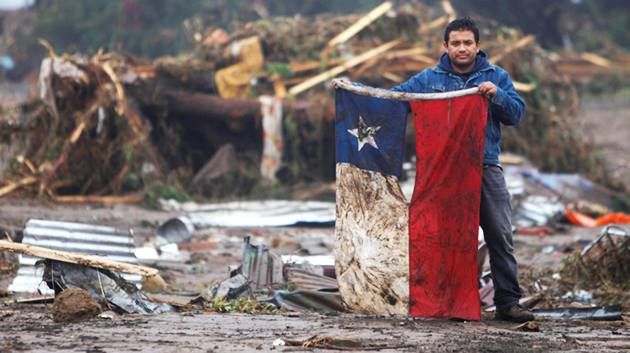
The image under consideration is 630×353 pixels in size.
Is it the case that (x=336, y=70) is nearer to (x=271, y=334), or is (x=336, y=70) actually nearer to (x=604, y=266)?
(x=604, y=266)

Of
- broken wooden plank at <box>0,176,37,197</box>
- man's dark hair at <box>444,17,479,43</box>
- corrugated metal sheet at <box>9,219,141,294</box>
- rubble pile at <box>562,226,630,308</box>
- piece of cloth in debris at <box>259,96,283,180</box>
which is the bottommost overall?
rubble pile at <box>562,226,630,308</box>

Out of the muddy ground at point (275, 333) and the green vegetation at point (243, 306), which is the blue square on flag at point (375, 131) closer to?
the muddy ground at point (275, 333)

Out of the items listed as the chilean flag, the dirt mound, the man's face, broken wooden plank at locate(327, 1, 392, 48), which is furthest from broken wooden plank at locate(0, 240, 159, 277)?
broken wooden plank at locate(327, 1, 392, 48)

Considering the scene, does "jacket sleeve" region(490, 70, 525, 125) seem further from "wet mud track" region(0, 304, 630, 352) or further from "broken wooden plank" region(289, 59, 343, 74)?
"broken wooden plank" region(289, 59, 343, 74)

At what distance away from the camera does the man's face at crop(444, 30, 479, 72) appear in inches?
276

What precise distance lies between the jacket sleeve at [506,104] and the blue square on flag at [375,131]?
1.62 feet

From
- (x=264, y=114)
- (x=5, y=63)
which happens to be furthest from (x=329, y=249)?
(x=5, y=63)

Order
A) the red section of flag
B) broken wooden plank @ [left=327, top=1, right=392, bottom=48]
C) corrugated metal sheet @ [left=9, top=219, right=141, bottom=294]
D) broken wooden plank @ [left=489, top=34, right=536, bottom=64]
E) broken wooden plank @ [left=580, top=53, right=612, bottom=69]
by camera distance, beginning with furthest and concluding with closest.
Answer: broken wooden plank @ [left=580, top=53, right=612, bottom=69], broken wooden plank @ [left=327, top=1, right=392, bottom=48], broken wooden plank @ [left=489, top=34, right=536, bottom=64], corrugated metal sheet @ [left=9, top=219, right=141, bottom=294], the red section of flag

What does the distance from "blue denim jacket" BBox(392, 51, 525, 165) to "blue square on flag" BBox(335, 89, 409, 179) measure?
0.54 ft

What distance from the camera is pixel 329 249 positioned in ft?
38.4

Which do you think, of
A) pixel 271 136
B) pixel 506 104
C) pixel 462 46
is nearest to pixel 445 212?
pixel 506 104

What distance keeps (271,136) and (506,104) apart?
1053cm

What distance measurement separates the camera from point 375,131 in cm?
715

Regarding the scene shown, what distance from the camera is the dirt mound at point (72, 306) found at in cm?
643
